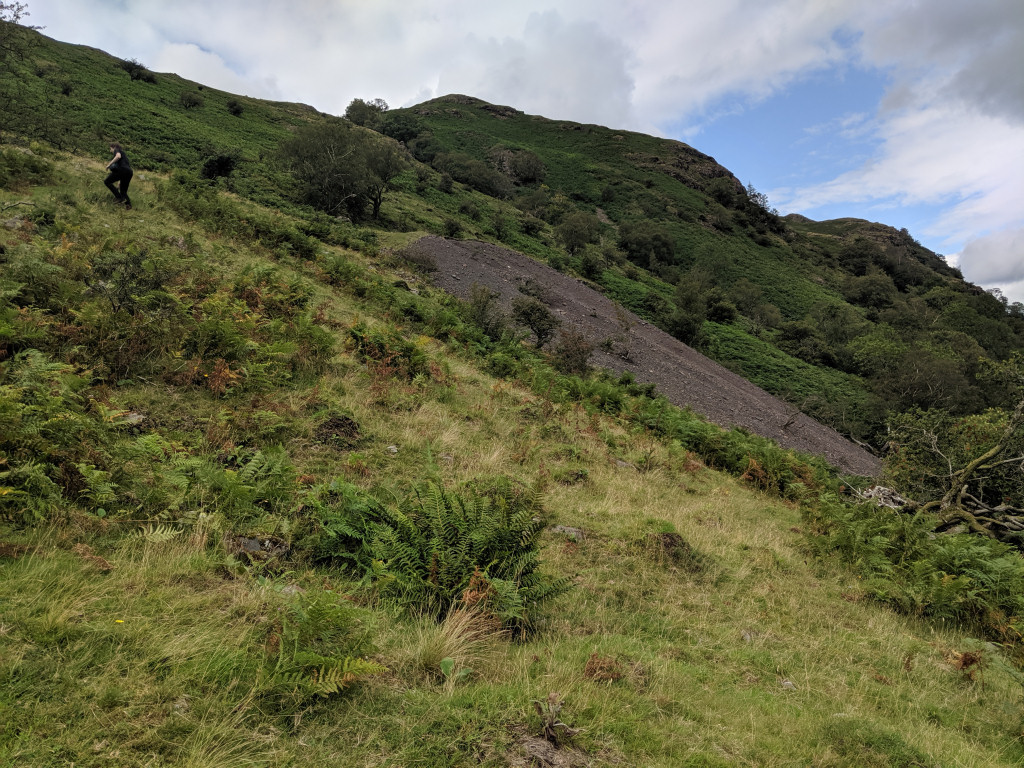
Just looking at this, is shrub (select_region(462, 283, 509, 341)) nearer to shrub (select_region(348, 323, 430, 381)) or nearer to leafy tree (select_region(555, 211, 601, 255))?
shrub (select_region(348, 323, 430, 381))

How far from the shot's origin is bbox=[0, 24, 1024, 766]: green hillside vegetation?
7.13 ft

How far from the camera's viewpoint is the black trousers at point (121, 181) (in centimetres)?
1138

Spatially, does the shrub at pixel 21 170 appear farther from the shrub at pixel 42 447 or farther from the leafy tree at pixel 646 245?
the leafy tree at pixel 646 245

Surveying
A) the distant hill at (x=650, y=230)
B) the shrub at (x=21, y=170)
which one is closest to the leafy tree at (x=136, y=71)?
the distant hill at (x=650, y=230)

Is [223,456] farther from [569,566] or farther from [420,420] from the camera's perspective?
[569,566]

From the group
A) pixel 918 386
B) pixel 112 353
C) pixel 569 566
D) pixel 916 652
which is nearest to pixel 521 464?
pixel 569 566

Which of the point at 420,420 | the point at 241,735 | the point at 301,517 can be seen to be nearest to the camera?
the point at 241,735

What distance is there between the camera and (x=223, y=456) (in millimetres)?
4637

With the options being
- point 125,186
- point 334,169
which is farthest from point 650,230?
point 125,186

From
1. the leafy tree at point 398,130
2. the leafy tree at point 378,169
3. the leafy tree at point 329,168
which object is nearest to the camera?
the leafy tree at point 329,168

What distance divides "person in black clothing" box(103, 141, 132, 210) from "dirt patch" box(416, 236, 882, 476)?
9.55 m

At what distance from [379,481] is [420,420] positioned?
2.05 m

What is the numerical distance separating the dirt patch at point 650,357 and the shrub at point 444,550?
44.3 feet

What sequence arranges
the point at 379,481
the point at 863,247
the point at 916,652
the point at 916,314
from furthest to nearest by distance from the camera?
1. the point at 863,247
2. the point at 916,314
3. the point at 379,481
4. the point at 916,652
